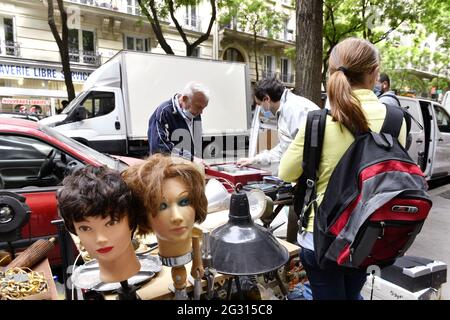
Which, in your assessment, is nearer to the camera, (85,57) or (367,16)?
(367,16)

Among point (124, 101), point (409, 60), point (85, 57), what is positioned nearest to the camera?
point (124, 101)

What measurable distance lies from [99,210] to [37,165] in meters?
2.80

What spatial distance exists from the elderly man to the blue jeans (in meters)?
1.60

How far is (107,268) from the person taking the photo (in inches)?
46.6

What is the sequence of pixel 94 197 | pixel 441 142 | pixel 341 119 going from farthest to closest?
pixel 441 142 < pixel 341 119 < pixel 94 197

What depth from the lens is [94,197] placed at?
1.05 m

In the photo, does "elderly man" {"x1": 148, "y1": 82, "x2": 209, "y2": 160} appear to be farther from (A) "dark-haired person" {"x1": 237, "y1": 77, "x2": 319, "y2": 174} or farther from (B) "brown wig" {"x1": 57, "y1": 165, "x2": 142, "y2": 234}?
(B) "brown wig" {"x1": 57, "y1": 165, "x2": 142, "y2": 234}

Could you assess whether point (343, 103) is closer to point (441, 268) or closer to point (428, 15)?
point (441, 268)

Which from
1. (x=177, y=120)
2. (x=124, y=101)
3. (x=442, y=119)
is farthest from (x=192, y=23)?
(x=177, y=120)

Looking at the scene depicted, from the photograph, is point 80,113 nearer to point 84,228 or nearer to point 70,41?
point 84,228

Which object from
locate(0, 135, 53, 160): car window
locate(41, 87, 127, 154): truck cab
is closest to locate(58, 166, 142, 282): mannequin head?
locate(0, 135, 53, 160): car window

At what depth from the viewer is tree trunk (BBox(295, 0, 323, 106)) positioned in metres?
4.05

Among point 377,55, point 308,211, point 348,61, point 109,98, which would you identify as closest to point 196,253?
point 308,211

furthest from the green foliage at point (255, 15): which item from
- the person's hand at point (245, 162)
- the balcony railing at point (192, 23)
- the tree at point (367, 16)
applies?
the person's hand at point (245, 162)
